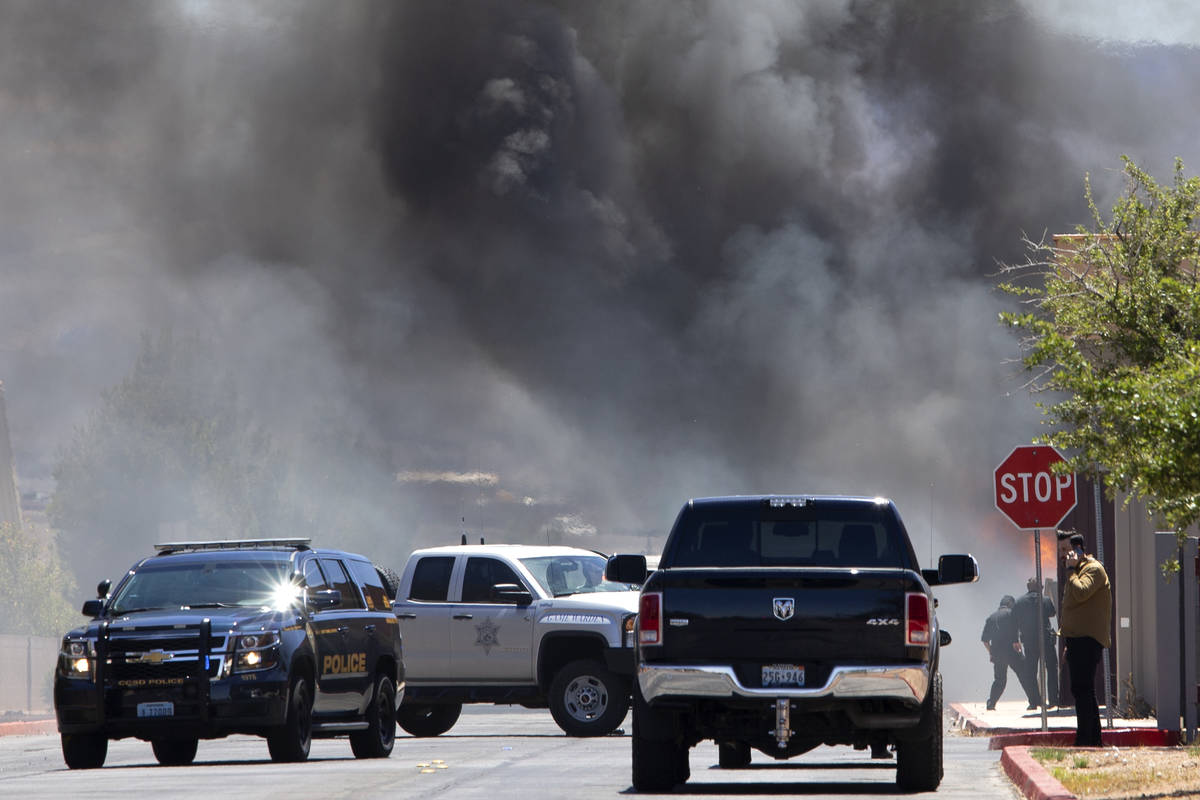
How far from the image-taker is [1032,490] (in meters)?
18.4

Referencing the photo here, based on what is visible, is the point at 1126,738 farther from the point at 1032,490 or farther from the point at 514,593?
the point at 514,593

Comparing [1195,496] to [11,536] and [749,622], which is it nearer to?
[749,622]

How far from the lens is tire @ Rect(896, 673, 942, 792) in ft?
38.3

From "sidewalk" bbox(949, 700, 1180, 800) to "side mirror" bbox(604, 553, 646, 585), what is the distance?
2.79 metres

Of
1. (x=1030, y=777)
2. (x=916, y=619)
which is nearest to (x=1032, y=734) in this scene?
(x=1030, y=777)

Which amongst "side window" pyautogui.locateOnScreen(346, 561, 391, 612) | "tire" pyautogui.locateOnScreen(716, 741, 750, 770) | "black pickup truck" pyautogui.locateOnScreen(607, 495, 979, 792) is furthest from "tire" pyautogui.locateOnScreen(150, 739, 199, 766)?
"black pickup truck" pyautogui.locateOnScreen(607, 495, 979, 792)

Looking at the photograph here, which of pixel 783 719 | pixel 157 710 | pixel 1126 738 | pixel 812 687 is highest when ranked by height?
pixel 812 687

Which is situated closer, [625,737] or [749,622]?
[749,622]

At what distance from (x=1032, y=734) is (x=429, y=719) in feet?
24.9

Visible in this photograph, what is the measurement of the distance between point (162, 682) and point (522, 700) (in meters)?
6.30

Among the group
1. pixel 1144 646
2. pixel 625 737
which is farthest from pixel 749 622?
pixel 1144 646

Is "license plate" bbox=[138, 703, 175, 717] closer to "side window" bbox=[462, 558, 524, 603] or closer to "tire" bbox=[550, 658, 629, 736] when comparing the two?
"tire" bbox=[550, 658, 629, 736]

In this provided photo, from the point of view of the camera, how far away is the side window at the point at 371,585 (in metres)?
16.9

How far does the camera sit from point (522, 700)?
2031 cm
